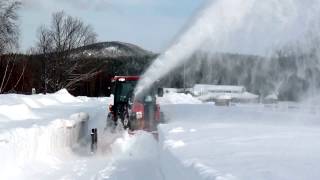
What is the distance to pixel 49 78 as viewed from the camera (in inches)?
3241

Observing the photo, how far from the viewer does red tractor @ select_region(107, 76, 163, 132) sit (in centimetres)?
1620

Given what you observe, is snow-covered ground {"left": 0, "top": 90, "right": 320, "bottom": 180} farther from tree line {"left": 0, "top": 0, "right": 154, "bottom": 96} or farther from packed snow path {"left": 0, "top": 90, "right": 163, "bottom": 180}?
tree line {"left": 0, "top": 0, "right": 154, "bottom": 96}

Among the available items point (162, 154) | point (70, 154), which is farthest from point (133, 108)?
point (162, 154)

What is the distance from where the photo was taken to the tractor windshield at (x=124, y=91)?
17234 millimetres

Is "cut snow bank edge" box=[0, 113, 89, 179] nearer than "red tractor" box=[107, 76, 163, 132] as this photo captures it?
Yes

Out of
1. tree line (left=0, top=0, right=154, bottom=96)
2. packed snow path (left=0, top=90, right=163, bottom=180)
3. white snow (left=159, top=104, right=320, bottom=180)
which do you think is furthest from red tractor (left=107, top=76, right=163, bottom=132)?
tree line (left=0, top=0, right=154, bottom=96)

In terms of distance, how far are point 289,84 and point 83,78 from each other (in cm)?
7205

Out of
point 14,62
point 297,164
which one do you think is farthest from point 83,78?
point 297,164

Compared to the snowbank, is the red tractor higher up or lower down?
higher up

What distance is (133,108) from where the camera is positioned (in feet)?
53.4

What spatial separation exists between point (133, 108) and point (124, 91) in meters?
1.22

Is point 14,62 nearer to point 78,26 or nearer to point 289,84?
point 78,26

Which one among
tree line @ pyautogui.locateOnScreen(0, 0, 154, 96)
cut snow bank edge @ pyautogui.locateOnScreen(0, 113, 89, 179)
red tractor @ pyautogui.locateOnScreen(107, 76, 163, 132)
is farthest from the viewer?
tree line @ pyautogui.locateOnScreen(0, 0, 154, 96)

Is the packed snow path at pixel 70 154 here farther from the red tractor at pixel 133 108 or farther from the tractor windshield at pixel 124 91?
the tractor windshield at pixel 124 91
